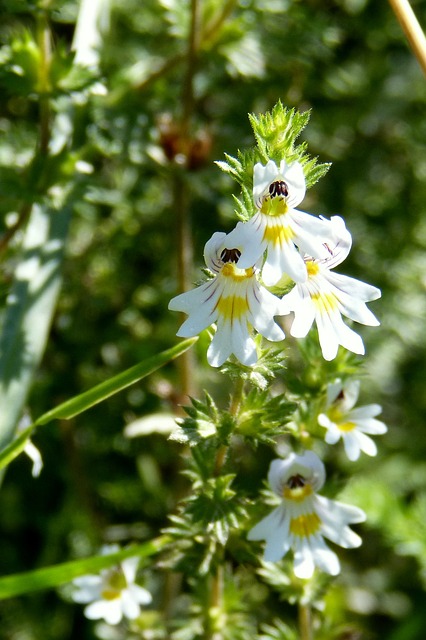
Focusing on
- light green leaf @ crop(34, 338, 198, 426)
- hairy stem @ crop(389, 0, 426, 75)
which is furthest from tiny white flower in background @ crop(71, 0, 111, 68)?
light green leaf @ crop(34, 338, 198, 426)

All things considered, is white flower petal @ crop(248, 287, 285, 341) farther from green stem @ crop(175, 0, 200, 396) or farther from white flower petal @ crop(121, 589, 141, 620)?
green stem @ crop(175, 0, 200, 396)

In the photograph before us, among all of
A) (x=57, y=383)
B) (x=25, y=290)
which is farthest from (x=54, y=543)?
(x=25, y=290)

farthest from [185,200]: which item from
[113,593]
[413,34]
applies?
[113,593]

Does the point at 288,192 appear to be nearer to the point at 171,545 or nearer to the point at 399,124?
the point at 171,545

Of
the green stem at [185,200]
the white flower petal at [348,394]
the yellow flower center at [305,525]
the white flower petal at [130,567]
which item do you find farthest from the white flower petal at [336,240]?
the green stem at [185,200]

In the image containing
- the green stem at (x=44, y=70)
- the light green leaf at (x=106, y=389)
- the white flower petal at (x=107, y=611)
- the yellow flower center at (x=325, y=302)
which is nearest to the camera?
the yellow flower center at (x=325, y=302)

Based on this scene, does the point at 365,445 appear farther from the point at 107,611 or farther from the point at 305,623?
the point at 107,611

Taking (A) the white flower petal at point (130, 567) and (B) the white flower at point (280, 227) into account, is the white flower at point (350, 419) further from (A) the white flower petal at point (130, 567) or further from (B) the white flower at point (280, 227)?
(A) the white flower petal at point (130, 567)

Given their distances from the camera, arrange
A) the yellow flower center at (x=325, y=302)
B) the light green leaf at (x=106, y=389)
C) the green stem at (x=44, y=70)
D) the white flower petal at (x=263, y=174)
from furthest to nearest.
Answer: the green stem at (x=44, y=70), the light green leaf at (x=106, y=389), the yellow flower center at (x=325, y=302), the white flower petal at (x=263, y=174)
